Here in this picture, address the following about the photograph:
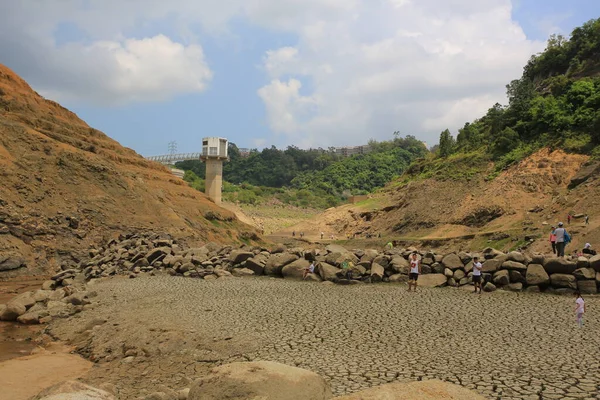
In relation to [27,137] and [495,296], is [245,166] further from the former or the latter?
[495,296]

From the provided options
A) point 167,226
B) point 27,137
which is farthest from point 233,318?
point 27,137

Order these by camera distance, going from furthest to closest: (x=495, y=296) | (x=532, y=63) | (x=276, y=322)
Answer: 1. (x=532, y=63)
2. (x=495, y=296)
3. (x=276, y=322)

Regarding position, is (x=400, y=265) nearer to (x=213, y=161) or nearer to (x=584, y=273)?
(x=584, y=273)

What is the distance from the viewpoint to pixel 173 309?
44.9 ft

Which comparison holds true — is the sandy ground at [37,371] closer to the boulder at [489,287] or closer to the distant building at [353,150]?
the boulder at [489,287]

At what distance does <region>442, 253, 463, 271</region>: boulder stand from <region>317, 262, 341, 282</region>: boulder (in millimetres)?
4073

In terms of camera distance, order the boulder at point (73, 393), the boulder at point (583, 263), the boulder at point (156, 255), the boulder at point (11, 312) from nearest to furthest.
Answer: the boulder at point (73, 393), the boulder at point (11, 312), the boulder at point (583, 263), the boulder at point (156, 255)

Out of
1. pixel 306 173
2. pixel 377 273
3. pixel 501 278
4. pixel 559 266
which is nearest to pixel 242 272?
pixel 377 273

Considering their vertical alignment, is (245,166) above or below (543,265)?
above

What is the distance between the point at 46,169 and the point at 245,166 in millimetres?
106483

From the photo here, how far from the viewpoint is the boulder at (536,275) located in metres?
15.7

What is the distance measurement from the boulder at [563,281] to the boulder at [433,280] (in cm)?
351

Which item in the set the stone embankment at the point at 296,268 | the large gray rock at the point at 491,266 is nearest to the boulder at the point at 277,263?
the stone embankment at the point at 296,268

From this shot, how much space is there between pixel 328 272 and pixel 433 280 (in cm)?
399
